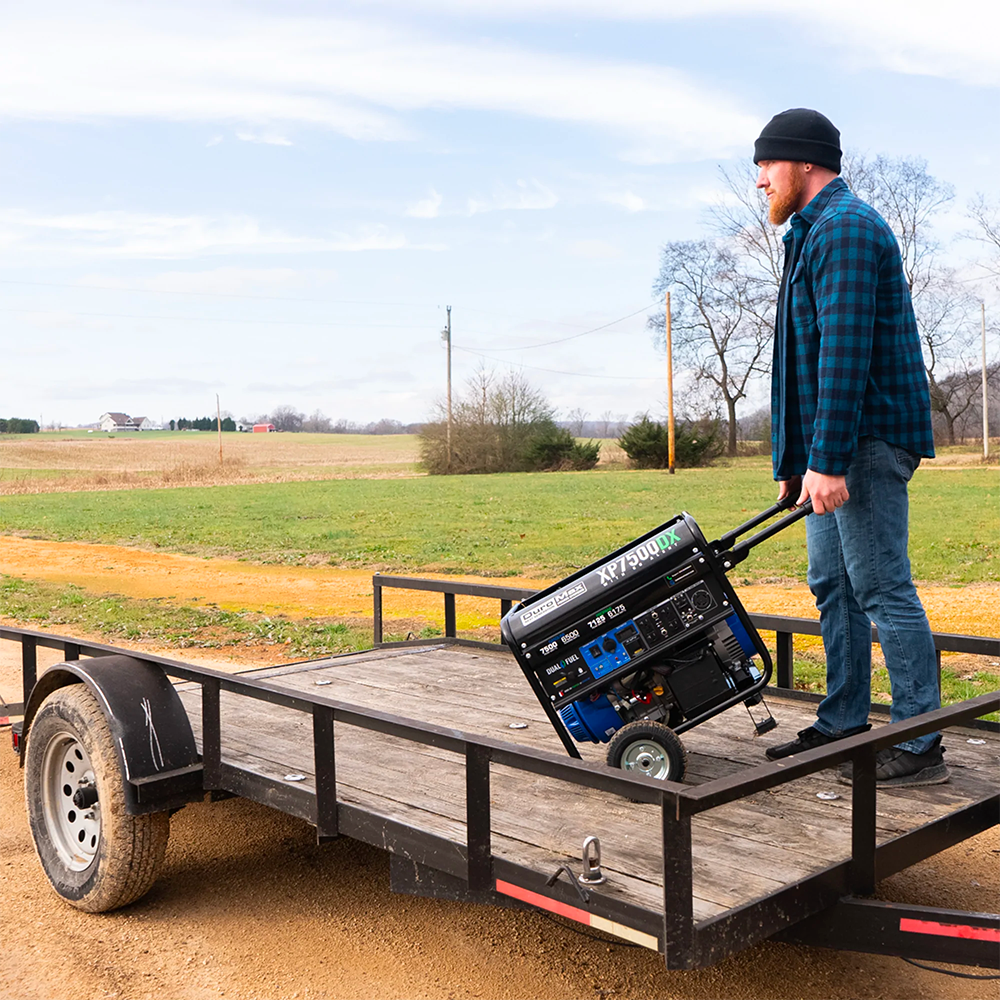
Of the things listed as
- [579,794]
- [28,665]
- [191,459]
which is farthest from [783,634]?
[191,459]

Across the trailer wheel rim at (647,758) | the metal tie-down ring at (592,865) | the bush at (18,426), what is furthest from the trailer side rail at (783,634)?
the bush at (18,426)

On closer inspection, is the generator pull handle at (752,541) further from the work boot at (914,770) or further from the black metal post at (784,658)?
the black metal post at (784,658)

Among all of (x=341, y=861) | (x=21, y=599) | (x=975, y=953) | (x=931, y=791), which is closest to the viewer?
(x=975, y=953)

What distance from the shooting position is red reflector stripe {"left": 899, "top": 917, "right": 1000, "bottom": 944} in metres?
2.42

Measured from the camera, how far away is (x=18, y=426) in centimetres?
10181

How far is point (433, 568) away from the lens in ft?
49.6

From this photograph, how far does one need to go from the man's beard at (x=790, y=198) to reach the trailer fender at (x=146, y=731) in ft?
8.53

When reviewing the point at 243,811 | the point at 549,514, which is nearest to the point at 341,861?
the point at 243,811

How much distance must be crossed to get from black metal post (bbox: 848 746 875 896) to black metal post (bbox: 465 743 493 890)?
2.90 feet

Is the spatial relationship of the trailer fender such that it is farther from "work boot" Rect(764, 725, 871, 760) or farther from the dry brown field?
the dry brown field

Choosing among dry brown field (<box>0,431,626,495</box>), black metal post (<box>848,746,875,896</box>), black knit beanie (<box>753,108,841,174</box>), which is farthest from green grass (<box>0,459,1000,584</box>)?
black metal post (<box>848,746,875,896</box>)

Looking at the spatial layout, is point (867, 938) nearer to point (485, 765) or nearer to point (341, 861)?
point (485, 765)

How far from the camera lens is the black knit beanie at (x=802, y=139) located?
11.2 ft

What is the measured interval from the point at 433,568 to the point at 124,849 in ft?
37.9
